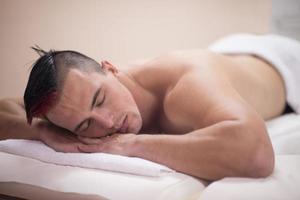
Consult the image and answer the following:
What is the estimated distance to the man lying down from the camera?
0.90 meters

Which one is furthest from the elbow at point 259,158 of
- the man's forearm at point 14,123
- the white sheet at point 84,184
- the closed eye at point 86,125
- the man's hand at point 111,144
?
the man's forearm at point 14,123

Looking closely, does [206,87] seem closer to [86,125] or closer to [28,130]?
[86,125]

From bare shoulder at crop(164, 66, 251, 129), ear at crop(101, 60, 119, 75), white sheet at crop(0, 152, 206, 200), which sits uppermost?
ear at crop(101, 60, 119, 75)

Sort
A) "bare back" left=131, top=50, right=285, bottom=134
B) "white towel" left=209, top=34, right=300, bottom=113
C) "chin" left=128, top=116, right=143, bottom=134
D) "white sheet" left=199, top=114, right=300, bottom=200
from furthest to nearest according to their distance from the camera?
"white towel" left=209, top=34, right=300, bottom=113 < "chin" left=128, top=116, right=143, bottom=134 < "bare back" left=131, top=50, right=285, bottom=134 < "white sheet" left=199, top=114, right=300, bottom=200

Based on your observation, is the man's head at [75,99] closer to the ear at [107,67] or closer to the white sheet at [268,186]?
the ear at [107,67]

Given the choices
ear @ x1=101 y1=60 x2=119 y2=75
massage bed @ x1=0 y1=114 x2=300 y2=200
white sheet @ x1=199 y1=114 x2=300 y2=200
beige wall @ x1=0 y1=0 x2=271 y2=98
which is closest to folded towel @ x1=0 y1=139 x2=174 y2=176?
massage bed @ x1=0 y1=114 x2=300 y2=200

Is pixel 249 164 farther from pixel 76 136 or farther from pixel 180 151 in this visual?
pixel 76 136

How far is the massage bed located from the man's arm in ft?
0.19

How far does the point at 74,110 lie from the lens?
3.37 feet

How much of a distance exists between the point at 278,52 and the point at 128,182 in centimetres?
101

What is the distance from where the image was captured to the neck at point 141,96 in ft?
4.09

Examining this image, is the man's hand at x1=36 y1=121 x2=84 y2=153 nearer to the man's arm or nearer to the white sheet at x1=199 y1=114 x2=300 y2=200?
the man's arm

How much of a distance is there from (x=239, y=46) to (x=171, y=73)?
0.54 meters

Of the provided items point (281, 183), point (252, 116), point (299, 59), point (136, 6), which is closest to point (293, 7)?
point (299, 59)
